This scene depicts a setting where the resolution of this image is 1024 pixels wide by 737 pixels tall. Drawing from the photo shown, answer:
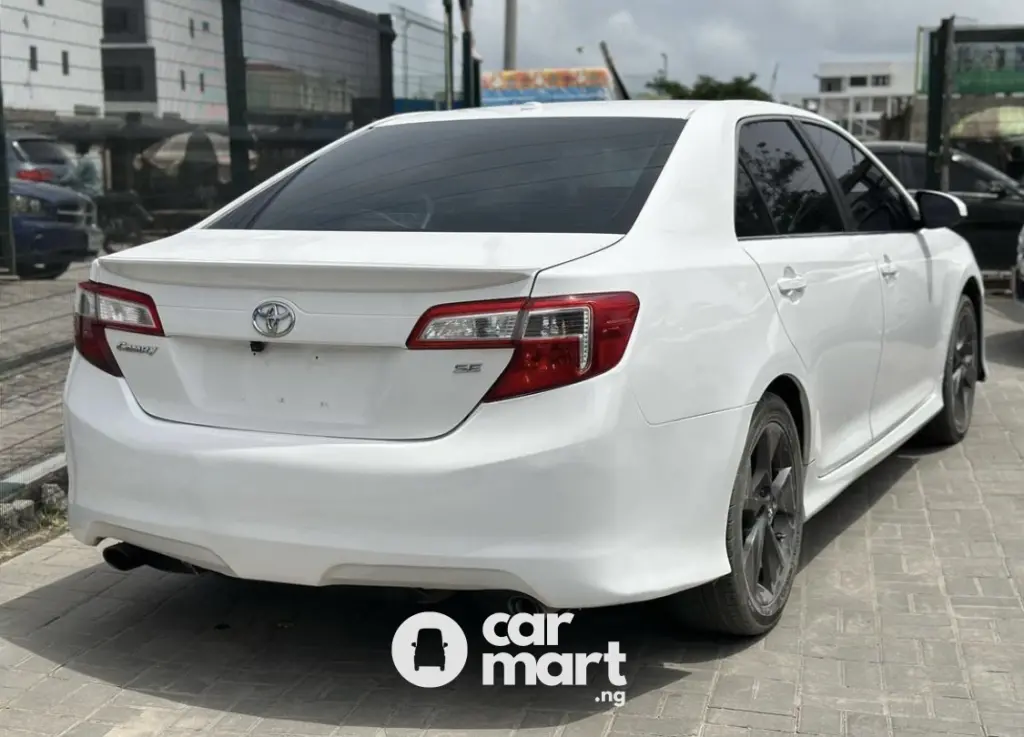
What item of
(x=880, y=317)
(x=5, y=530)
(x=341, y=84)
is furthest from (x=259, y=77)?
(x=880, y=317)

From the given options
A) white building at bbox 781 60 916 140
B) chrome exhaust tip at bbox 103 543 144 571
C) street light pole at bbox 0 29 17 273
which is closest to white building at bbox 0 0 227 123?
street light pole at bbox 0 29 17 273

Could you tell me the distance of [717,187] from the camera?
3.72 meters

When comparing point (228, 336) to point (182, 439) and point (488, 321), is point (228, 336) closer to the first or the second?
point (182, 439)

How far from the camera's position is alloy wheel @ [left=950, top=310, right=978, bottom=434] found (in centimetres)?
612

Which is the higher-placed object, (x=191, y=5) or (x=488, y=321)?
(x=191, y=5)

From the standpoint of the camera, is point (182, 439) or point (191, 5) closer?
point (182, 439)

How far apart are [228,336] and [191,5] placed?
5534 millimetres

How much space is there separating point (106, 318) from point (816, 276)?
2252 mm

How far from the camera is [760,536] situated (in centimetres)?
371

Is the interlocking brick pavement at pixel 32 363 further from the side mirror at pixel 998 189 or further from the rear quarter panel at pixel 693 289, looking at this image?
the side mirror at pixel 998 189

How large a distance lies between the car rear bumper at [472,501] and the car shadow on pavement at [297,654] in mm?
377

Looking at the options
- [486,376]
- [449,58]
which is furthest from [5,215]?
[486,376]

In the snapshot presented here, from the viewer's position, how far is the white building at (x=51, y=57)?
23.7ft

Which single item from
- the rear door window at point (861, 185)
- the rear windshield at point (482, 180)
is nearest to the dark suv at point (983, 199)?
the rear door window at point (861, 185)
